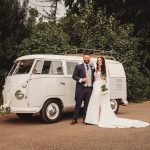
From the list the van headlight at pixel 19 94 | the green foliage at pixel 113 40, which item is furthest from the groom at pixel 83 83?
the green foliage at pixel 113 40

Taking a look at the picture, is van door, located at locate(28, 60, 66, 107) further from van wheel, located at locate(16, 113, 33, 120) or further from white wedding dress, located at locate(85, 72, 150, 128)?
van wheel, located at locate(16, 113, 33, 120)

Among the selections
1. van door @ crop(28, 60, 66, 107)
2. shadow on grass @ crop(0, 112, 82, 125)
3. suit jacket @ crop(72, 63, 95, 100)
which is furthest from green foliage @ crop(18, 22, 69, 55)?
suit jacket @ crop(72, 63, 95, 100)

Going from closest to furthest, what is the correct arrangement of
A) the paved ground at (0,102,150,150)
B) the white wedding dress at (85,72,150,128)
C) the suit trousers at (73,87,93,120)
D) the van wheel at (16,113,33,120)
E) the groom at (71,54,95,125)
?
the paved ground at (0,102,150,150), the white wedding dress at (85,72,150,128), the suit trousers at (73,87,93,120), the groom at (71,54,95,125), the van wheel at (16,113,33,120)

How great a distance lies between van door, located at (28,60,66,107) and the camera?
15.0 m

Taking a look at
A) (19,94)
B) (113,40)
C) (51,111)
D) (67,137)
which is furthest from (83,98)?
(113,40)

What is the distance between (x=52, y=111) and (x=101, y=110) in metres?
1.51

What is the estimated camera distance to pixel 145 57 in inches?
1101

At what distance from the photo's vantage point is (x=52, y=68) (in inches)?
626

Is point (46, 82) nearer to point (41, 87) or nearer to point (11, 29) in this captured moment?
point (41, 87)

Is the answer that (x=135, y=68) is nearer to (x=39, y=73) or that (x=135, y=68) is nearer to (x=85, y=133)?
(x=39, y=73)

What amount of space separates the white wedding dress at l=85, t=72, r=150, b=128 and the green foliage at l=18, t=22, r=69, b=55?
7.18 m

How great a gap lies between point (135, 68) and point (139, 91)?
1.16 m

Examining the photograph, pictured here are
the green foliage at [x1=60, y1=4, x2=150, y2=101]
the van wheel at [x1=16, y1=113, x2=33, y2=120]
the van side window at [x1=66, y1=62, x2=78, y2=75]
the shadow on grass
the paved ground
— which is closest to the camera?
the paved ground

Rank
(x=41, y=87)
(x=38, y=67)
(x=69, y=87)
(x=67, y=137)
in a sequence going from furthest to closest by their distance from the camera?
1. (x=69, y=87)
2. (x=38, y=67)
3. (x=41, y=87)
4. (x=67, y=137)
